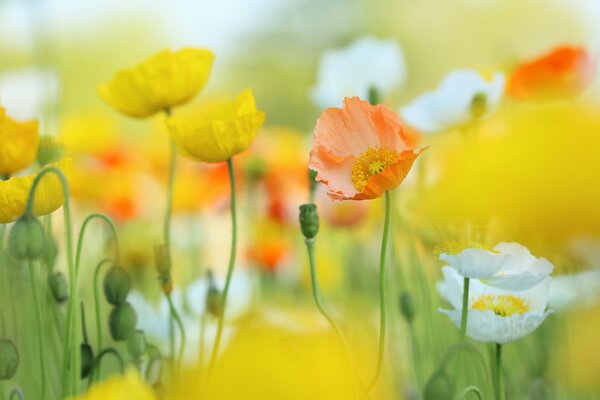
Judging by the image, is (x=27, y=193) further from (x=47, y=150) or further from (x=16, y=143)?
(x=47, y=150)

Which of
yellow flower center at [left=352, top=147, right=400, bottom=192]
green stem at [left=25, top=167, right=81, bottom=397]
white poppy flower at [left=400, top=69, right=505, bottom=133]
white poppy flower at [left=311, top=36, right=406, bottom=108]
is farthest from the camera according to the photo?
white poppy flower at [left=311, top=36, right=406, bottom=108]

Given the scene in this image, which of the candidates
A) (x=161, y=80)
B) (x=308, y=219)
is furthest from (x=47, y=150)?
(x=308, y=219)

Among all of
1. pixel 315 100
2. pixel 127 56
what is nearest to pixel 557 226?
pixel 315 100

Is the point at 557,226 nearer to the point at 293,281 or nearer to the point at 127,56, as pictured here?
the point at 293,281

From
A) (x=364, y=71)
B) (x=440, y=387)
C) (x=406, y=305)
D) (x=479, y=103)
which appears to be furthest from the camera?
(x=364, y=71)

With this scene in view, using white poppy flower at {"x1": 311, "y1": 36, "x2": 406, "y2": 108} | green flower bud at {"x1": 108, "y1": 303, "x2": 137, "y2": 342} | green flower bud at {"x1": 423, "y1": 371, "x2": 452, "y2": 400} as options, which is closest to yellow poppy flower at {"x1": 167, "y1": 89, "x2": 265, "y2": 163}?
green flower bud at {"x1": 108, "y1": 303, "x2": 137, "y2": 342}

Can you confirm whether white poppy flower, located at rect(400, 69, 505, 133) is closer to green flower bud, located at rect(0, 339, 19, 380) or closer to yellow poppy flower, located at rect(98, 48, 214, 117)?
yellow poppy flower, located at rect(98, 48, 214, 117)

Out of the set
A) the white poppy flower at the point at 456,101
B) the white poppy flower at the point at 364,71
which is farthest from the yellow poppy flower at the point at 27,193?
the white poppy flower at the point at 364,71
